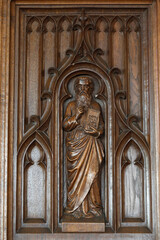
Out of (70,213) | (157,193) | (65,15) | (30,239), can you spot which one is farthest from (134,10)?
(30,239)

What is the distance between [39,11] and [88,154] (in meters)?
1.38

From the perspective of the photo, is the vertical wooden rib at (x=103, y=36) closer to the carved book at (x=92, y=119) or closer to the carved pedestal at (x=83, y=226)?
the carved book at (x=92, y=119)

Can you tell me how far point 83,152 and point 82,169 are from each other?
0.49ft

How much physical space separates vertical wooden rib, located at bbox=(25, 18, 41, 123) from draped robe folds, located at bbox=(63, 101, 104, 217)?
0.33m

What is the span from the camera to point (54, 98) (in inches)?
126

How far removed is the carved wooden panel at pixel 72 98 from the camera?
3.12 metres

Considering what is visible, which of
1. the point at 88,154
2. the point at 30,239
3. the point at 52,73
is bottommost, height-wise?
the point at 30,239

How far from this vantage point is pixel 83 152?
3133mm

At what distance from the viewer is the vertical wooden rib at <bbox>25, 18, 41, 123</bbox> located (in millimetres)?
3221

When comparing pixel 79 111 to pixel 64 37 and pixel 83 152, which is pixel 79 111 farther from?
pixel 64 37

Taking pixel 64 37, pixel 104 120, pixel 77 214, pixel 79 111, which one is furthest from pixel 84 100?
pixel 77 214

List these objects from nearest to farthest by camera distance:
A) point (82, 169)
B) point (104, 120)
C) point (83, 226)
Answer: point (83, 226) → point (82, 169) → point (104, 120)

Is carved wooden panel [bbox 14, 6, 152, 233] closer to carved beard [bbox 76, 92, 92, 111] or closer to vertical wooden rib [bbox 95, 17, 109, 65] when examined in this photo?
vertical wooden rib [bbox 95, 17, 109, 65]

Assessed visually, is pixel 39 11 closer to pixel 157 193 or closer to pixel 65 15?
pixel 65 15
